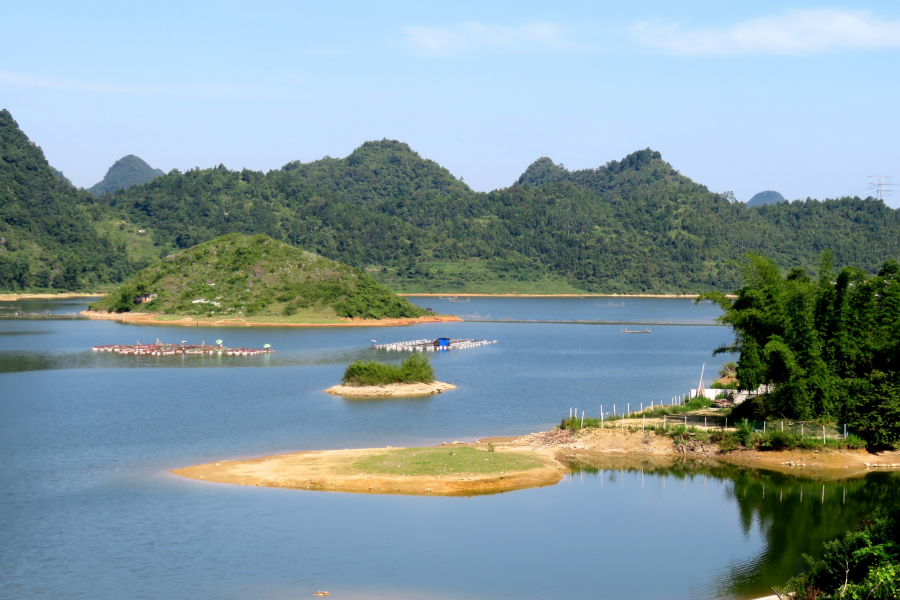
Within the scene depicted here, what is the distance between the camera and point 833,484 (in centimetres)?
4072

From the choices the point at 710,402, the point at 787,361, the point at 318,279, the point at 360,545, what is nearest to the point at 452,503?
the point at 360,545

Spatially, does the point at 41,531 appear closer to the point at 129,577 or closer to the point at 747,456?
the point at 129,577

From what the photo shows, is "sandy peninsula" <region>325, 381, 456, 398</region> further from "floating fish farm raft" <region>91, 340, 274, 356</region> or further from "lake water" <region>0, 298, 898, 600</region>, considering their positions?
"floating fish farm raft" <region>91, 340, 274, 356</region>

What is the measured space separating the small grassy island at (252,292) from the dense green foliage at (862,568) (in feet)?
438

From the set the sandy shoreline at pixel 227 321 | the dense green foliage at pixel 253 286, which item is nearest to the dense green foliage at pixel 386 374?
the sandy shoreline at pixel 227 321

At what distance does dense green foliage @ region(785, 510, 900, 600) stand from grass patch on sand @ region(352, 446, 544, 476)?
18486 millimetres

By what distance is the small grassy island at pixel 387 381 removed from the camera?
228 ft

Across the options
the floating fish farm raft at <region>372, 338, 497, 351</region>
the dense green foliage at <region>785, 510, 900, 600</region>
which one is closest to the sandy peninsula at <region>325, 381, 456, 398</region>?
the floating fish farm raft at <region>372, 338, 497, 351</region>

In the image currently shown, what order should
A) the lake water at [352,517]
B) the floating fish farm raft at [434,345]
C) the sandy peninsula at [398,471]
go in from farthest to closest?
1. the floating fish farm raft at [434,345]
2. the sandy peninsula at [398,471]
3. the lake water at [352,517]

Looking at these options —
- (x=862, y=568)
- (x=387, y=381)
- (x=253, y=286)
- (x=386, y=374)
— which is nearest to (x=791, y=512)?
(x=862, y=568)

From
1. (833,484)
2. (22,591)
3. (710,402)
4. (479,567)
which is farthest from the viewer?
(710,402)

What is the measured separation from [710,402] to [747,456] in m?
12.6

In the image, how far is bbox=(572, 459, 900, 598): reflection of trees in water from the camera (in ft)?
96.8

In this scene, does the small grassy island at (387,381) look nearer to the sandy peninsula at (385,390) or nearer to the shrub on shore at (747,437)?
the sandy peninsula at (385,390)
